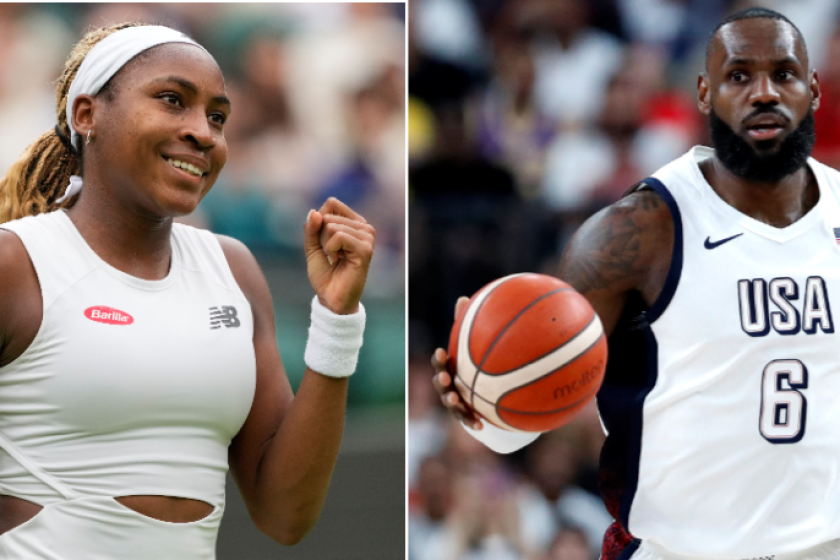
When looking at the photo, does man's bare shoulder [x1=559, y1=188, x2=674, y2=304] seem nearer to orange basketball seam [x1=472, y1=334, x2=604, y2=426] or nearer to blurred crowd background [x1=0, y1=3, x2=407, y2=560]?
orange basketball seam [x1=472, y1=334, x2=604, y2=426]

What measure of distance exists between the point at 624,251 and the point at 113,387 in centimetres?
134

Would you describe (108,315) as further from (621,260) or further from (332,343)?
(621,260)

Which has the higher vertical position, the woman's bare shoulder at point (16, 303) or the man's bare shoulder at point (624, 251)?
the woman's bare shoulder at point (16, 303)

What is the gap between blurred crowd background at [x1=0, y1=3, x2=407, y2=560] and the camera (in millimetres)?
5160

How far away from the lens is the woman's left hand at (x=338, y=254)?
2061 mm

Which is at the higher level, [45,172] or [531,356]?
[45,172]

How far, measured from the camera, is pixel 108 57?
2.00m

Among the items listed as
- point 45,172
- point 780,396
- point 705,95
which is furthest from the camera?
point 705,95

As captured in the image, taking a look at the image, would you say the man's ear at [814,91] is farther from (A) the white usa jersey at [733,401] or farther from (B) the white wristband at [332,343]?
(B) the white wristband at [332,343]

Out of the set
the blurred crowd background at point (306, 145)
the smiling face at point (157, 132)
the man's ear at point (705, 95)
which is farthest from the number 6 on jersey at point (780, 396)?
the blurred crowd background at point (306, 145)

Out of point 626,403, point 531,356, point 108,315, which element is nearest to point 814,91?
point 626,403

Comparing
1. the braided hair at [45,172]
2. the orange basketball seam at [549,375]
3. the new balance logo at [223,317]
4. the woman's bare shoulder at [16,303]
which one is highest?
the braided hair at [45,172]

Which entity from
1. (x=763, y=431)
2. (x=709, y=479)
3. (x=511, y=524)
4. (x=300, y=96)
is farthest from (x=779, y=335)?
(x=300, y=96)

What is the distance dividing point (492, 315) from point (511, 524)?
10.8 feet
